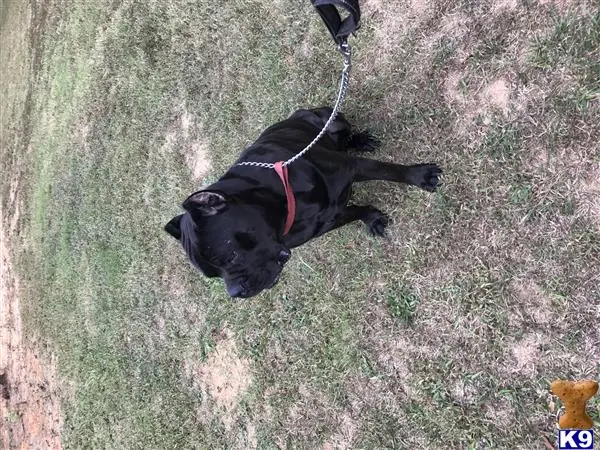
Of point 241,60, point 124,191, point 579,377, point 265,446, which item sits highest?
point 241,60

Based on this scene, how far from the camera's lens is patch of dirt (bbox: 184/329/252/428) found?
454 cm

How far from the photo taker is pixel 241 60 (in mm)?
4766

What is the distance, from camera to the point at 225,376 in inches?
184

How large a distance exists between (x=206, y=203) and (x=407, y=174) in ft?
4.72

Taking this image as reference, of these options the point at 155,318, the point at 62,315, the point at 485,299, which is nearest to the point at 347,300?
the point at 485,299

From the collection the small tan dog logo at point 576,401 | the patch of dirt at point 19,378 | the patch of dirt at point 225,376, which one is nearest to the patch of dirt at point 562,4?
the small tan dog logo at point 576,401

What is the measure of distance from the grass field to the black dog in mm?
291

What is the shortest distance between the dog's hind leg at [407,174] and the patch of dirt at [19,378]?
4.99m

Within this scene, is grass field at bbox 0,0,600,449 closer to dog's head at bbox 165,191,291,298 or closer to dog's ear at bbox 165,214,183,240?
dog's head at bbox 165,191,291,298

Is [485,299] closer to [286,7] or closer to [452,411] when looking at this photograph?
[452,411]

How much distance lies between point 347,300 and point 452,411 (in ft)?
3.32

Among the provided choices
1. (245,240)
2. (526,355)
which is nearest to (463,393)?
(526,355)

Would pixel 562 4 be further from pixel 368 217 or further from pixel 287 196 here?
pixel 287 196

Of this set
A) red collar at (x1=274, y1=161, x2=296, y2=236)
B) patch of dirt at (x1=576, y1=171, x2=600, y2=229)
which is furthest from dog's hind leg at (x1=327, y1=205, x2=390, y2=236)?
patch of dirt at (x1=576, y1=171, x2=600, y2=229)
